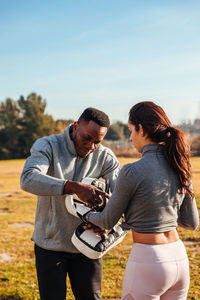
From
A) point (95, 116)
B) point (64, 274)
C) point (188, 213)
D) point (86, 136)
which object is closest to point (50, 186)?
point (86, 136)

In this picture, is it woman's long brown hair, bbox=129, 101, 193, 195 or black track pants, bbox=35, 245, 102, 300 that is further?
black track pants, bbox=35, 245, 102, 300

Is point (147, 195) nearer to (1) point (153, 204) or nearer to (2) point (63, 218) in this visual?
(1) point (153, 204)

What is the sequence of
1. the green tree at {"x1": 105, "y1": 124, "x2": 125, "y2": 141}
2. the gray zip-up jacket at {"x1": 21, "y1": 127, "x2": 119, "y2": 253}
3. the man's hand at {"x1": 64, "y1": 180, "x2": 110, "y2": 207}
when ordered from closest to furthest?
1. the man's hand at {"x1": 64, "y1": 180, "x2": 110, "y2": 207}
2. the gray zip-up jacket at {"x1": 21, "y1": 127, "x2": 119, "y2": 253}
3. the green tree at {"x1": 105, "y1": 124, "x2": 125, "y2": 141}

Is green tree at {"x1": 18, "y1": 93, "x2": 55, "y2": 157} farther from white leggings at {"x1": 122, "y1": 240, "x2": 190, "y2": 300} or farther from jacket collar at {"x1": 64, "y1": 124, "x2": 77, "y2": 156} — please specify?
white leggings at {"x1": 122, "y1": 240, "x2": 190, "y2": 300}

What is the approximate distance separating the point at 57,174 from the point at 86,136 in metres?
0.34

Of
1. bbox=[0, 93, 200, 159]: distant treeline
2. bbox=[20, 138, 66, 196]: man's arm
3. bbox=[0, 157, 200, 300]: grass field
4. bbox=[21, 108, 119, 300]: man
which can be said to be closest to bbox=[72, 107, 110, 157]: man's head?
bbox=[21, 108, 119, 300]: man

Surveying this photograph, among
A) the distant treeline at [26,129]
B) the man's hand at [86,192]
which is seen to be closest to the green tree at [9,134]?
the distant treeline at [26,129]

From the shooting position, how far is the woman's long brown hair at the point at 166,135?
1.80 meters

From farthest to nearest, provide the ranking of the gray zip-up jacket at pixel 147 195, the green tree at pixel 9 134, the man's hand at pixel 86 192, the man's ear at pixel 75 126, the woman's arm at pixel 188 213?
the green tree at pixel 9 134 → the man's ear at pixel 75 126 → the man's hand at pixel 86 192 → the woman's arm at pixel 188 213 → the gray zip-up jacket at pixel 147 195

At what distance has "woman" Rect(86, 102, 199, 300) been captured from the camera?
5.75 feet

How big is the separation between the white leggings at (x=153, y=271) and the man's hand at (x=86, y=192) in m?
0.43

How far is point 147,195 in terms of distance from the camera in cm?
175

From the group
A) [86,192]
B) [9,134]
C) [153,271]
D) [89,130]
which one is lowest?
[9,134]

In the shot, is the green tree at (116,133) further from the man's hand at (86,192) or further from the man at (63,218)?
the man's hand at (86,192)
